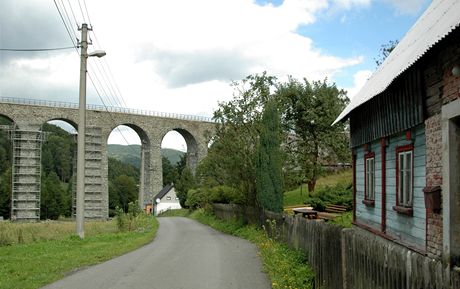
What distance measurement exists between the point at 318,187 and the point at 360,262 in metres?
31.3

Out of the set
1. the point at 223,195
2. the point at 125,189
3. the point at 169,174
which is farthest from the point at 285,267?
the point at 125,189

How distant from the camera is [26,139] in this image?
48.8 m

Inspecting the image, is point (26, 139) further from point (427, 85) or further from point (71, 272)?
point (427, 85)

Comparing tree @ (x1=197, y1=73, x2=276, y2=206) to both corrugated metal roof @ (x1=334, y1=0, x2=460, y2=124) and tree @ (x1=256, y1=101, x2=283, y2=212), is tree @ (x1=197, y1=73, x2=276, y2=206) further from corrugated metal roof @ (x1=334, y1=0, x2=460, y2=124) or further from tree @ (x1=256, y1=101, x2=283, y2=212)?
corrugated metal roof @ (x1=334, y1=0, x2=460, y2=124)

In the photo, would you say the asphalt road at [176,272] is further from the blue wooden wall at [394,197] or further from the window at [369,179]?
the window at [369,179]

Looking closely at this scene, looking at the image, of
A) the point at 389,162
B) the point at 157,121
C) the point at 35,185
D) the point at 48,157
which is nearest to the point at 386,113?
the point at 389,162

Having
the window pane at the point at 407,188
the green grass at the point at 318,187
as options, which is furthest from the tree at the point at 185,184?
the window pane at the point at 407,188

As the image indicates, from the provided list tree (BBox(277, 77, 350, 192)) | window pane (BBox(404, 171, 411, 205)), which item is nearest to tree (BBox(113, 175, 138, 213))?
tree (BBox(277, 77, 350, 192))

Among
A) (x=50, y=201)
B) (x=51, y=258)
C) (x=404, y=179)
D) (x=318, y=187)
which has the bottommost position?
(x=50, y=201)

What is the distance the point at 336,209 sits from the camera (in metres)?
20.0

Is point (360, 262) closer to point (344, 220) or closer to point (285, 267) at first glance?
point (285, 267)

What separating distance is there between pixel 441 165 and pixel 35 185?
48.0m

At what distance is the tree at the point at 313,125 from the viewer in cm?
3450

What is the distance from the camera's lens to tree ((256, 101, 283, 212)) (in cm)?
1986
